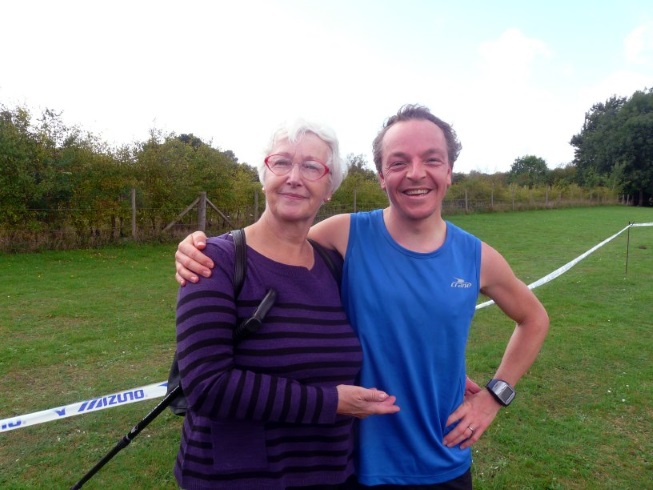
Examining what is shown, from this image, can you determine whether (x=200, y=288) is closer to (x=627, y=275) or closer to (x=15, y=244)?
(x=627, y=275)

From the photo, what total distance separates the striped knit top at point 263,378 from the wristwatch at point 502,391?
0.69 m

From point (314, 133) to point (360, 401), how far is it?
876mm

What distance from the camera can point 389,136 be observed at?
190cm

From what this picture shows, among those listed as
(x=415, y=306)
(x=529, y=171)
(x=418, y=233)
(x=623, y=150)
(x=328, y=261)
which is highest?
(x=623, y=150)

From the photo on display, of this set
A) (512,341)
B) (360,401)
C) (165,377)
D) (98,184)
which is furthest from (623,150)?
(360,401)

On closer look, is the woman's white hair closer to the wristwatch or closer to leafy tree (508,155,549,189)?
the wristwatch

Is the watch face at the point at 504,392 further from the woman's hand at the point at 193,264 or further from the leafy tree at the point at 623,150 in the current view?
the leafy tree at the point at 623,150

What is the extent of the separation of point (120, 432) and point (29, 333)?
11.3 feet

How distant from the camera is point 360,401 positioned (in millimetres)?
1555

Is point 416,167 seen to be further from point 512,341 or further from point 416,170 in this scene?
point 512,341

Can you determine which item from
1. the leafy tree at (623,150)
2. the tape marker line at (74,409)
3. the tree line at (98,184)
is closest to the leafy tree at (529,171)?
the leafy tree at (623,150)

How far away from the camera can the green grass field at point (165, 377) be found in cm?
374

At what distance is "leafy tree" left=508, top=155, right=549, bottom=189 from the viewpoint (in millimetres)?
59188

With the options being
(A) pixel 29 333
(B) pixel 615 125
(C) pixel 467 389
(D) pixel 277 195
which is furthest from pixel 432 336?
(B) pixel 615 125
